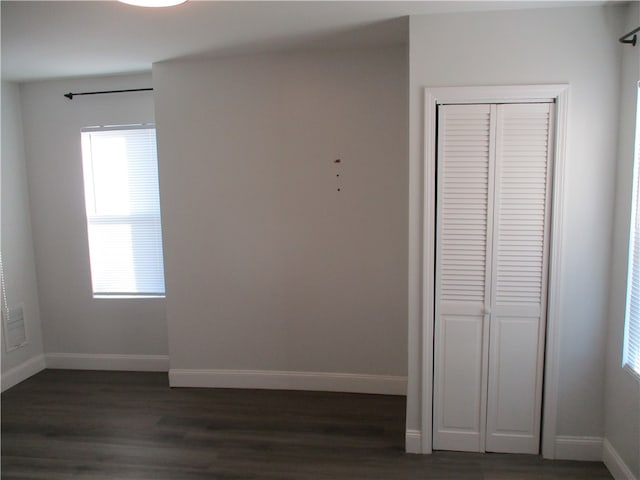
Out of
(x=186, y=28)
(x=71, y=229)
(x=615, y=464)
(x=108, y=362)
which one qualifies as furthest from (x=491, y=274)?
(x=71, y=229)

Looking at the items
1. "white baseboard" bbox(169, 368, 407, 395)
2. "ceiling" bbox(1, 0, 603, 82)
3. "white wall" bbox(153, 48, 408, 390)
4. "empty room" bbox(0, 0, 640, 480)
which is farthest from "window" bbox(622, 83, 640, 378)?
"white baseboard" bbox(169, 368, 407, 395)

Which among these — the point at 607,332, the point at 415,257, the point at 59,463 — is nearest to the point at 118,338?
the point at 59,463

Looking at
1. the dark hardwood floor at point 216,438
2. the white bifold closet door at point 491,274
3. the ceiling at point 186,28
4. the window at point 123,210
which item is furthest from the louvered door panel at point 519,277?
the window at point 123,210

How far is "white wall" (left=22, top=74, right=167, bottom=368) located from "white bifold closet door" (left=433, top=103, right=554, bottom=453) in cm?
264

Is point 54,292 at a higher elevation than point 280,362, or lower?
higher

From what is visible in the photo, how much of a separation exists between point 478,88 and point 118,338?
3.69 m

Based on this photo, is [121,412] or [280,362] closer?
[121,412]

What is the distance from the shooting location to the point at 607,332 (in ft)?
8.72

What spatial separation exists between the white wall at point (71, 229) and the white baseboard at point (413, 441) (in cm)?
240

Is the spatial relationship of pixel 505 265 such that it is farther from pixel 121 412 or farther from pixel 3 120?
pixel 3 120

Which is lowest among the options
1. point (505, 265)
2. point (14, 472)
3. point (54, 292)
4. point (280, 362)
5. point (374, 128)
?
point (14, 472)

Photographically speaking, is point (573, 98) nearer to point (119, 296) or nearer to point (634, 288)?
point (634, 288)

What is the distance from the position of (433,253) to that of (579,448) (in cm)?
147

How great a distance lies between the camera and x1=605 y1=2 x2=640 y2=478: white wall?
7.80 ft
